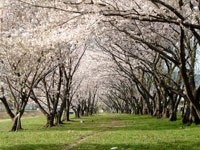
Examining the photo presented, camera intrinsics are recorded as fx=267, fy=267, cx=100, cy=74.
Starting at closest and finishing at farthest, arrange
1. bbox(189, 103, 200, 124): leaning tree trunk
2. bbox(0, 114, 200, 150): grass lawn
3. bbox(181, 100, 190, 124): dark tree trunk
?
bbox(0, 114, 200, 150): grass lawn < bbox(189, 103, 200, 124): leaning tree trunk < bbox(181, 100, 190, 124): dark tree trunk

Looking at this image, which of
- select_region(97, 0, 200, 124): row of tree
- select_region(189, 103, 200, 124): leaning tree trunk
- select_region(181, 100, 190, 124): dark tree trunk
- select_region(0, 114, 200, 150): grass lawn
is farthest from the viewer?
select_region(181, 100, 190, 124): dark tree trunk

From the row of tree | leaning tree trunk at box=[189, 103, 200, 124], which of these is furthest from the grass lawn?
the row of tree

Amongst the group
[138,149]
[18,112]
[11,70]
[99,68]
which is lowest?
[138,149]

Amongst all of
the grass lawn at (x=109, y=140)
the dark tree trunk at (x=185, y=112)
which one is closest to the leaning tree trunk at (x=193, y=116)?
the grass lawn at (x=109, y=140)

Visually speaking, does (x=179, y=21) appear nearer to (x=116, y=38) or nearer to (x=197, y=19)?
(x=197, y=19)

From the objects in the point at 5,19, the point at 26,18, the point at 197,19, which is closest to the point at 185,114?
the point at 197,19

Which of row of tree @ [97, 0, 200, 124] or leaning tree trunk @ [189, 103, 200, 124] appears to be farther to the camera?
leaning tree trunk @ [189, 103, 200, 124]

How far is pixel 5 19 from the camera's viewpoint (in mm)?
17547

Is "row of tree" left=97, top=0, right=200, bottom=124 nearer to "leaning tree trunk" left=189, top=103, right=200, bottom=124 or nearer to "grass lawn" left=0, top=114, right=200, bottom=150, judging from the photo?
"leaning tree trunk" left=189, top=103, right=200, bottom=124

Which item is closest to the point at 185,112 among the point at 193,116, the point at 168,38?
the point at 193,116

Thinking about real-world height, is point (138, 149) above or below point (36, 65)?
below

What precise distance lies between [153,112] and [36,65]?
1844 cm

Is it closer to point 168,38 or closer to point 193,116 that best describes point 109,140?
point 193,116

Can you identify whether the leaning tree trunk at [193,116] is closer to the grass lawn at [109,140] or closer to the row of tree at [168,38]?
the row of tree at [168,38]
